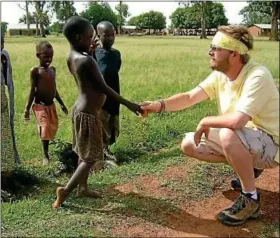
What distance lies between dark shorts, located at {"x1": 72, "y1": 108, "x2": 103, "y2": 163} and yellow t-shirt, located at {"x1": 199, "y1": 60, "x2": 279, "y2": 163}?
0.87 meters

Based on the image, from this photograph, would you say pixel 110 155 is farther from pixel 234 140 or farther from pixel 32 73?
pixel 234 140

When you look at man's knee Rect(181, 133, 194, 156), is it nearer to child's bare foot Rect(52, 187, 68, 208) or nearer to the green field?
the green field

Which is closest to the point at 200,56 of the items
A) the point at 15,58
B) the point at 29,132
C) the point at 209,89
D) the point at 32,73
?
the point at 15,58

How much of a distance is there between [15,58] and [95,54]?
33.1 ft

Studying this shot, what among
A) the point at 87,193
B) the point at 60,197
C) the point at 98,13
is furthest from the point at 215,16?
A: the point at 60,197

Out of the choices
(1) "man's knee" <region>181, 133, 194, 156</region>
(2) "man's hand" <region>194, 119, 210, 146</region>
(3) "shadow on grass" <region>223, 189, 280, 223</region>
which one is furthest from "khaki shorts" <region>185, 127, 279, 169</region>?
(3) "shadow on grass" <region>223, 189, 280, 223</region>

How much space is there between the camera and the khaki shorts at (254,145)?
290cm

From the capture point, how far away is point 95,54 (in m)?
4.44

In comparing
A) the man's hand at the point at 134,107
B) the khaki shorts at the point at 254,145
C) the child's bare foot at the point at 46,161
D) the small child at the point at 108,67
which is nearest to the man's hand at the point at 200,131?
the khaki shorts at the point at 254,145

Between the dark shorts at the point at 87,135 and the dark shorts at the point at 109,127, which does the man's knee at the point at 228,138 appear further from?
the dark shorts at the point at 109,127

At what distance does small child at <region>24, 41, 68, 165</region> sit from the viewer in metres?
4.56

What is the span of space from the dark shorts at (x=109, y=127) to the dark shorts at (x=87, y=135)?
1.32m

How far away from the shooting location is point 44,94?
15.3ft

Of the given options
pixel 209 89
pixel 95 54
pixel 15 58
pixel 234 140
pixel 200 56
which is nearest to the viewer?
pixel 234 140
